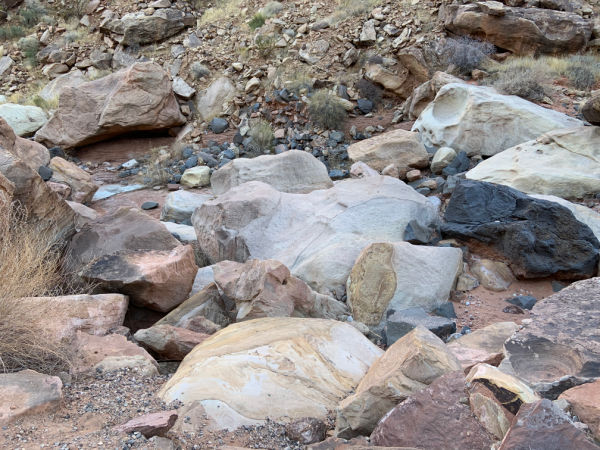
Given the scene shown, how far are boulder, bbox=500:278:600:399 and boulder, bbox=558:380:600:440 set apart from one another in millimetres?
113

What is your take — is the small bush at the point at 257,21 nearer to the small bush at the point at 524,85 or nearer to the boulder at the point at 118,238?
the small bush at the point at 524,85

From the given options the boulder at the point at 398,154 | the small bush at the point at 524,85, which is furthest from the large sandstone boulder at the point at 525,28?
the boulder at the point at 398,154

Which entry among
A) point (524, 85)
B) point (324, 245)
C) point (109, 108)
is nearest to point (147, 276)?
point (324, 245)

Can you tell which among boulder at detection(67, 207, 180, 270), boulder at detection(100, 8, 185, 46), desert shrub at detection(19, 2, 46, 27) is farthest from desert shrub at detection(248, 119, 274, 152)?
desert shrub at detection(19, 2, 46, 27)

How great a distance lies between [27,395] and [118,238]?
2943 millimetres

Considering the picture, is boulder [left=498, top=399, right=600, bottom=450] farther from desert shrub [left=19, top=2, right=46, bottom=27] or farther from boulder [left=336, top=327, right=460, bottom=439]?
desert shrub [left=19, top=2, right=46, bottom=27]

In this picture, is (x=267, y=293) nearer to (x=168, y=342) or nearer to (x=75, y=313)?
(x=168, y=342)

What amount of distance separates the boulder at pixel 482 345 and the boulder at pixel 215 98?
10928mm

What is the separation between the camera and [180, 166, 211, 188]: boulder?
1053cm

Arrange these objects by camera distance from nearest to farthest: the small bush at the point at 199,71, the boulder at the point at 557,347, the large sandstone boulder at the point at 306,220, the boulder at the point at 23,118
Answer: the boulder at the point at 557,347, the large sandstone boulder at the point at 306,220, the boulder at the point at 23,118, the small bush at the point at 199,71

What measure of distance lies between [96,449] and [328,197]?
4.29m

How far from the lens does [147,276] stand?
456 centimetres

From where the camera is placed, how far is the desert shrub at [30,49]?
18953 millimetres

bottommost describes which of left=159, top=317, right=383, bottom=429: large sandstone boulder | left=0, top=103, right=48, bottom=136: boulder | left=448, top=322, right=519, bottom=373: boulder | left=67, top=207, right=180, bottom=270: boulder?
left=0, top=103, right=48, bottom=136: boulder
